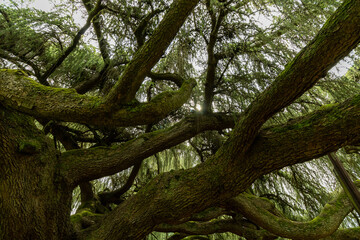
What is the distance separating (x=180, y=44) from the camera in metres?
2.71

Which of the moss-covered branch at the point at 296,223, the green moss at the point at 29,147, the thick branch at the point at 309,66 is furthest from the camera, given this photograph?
the moss-covered branch at the point at 296,223

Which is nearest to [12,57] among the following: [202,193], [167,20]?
[167,20]

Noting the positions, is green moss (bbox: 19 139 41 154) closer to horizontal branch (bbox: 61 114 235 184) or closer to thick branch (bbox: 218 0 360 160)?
horizontal branch (bbox: 61 114 235 184)

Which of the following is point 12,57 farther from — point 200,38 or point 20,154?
point 200,38

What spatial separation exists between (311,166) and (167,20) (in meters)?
2.82

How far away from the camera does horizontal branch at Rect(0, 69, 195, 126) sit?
1515mm

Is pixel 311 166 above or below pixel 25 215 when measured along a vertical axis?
above

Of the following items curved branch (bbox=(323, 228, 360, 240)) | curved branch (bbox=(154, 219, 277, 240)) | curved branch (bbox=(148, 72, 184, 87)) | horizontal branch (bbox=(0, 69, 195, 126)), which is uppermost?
curved branch (bbox=(148, 72, 184, 87))

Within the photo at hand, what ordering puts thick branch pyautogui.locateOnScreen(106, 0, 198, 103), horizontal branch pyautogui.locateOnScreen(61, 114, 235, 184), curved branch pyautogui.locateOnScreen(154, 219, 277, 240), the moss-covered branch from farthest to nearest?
1. curved branch pyautogui.locateOnScreen(154, 219, 277, 240)
2. the moss-covered branch
3. horizontal branch pyautogui.locateOnScreen(61, 114, 235, 184)
4. thick branch pyautogui.locateOnScreen(106, 0, 198, 103)

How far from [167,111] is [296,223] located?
1.80 metres

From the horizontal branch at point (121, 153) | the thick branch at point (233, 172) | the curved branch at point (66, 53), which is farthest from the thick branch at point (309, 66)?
the curved branch at point (66, 53)

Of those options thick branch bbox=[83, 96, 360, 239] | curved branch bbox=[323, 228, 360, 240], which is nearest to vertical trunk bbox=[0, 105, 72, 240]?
thick branch bbox=[83, 96, 360, 239]

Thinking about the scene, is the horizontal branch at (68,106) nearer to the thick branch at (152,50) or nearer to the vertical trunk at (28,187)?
the thick branch at (152,50)

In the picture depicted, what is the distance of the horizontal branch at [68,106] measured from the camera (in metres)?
1.51
